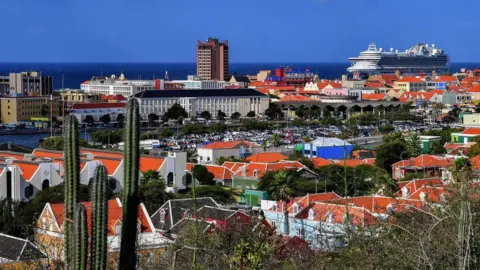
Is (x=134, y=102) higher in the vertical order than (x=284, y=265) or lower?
higher

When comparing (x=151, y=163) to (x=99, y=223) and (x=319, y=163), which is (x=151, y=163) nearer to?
(x=319, y=163)

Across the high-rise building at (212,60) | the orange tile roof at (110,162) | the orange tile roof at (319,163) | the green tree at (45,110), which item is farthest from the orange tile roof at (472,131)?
the high-rise building at (212,60)

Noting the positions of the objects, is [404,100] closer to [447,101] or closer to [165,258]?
[447,101]

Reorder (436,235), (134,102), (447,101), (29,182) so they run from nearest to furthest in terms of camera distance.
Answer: (436,235) → (134,102) → (29,182) → (447,101)

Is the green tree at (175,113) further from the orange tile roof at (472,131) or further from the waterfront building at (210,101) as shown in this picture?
the orange tile roof at (472,131)

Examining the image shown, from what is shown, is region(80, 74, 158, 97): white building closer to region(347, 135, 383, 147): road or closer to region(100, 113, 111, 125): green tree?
region(100, 113, 111, 125): green tree

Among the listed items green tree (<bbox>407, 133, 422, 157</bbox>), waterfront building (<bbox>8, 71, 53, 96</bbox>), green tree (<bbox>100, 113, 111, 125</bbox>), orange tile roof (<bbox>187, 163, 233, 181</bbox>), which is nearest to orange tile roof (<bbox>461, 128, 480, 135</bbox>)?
green tree (<bbox>407, 133, 422, 157</bbox>)

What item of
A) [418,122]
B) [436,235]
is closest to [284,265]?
[436,235]

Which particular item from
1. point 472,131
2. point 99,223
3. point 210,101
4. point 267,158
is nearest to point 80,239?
point 99,223
